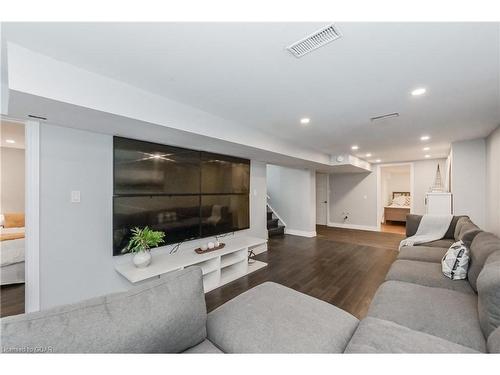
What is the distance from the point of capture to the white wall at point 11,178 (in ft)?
14.9

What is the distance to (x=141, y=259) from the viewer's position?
7.79 feet

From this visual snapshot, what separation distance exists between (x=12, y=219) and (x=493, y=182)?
850 centimetres

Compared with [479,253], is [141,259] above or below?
below

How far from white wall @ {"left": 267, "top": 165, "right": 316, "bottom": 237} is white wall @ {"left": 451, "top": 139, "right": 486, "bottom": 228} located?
9.76ft

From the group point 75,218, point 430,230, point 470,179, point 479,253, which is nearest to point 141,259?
point 75,218

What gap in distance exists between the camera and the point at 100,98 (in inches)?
67.4

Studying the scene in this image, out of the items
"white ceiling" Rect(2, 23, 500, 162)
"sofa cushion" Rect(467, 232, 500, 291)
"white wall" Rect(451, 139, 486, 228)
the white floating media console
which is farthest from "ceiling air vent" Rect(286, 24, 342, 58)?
"white wall" Rect(451, 139, 486, 228)

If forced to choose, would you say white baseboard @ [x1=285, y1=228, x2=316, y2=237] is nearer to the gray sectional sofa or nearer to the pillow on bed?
the gray sectional sofa

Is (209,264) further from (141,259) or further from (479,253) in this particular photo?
(479,253)

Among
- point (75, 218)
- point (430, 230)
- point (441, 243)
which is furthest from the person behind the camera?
point (430, 230)

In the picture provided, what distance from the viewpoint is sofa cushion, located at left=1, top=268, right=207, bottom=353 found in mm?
703

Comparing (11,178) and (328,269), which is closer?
(328,269)

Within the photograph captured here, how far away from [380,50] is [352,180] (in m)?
6.69
